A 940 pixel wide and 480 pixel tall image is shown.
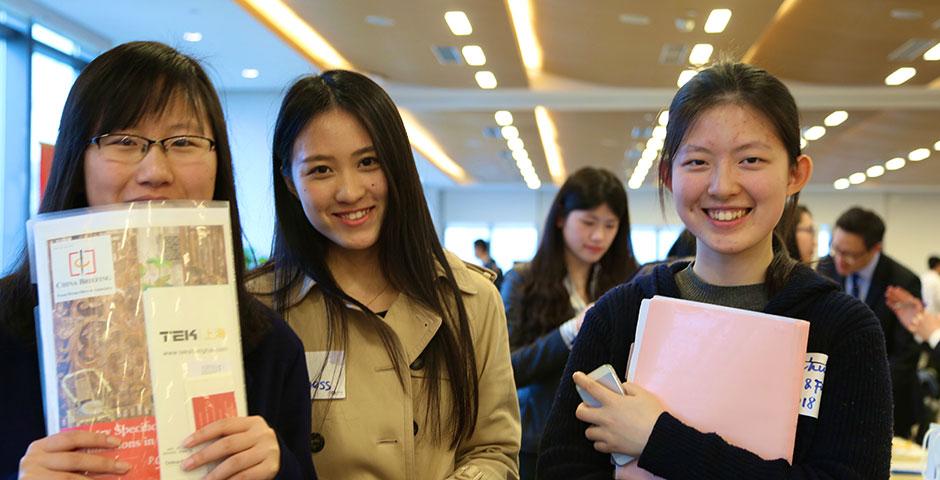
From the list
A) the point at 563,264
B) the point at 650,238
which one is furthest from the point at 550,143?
the point at 563,264

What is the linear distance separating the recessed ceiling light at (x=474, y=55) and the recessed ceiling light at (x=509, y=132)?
10.6ft

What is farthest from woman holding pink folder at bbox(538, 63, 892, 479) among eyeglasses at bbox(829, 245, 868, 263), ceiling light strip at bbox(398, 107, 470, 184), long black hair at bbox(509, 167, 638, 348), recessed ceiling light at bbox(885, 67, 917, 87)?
ceiling light strip at bbox(398, 107, 470, 184)

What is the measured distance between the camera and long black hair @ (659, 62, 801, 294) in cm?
132

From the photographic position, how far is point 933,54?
24.8ft

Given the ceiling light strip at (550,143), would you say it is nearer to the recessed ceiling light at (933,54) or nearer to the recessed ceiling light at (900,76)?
the recessed ceiling light at (900,76)

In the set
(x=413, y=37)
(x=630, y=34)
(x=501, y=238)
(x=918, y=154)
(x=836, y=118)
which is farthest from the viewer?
(x=501, y=238)

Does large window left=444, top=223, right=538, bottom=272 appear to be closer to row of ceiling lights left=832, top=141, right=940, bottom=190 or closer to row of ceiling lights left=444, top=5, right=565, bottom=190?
row of ceiling lights left=444, top=5, right=565, bottom=190

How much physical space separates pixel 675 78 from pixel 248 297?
8246 millimetres

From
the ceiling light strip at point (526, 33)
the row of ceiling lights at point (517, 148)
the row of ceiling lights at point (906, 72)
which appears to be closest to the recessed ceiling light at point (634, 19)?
Answer: the ceiling light strip at point (526, 33)

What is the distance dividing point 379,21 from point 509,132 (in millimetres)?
5357

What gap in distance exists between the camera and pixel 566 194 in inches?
125

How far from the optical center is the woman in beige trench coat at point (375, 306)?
157 cm

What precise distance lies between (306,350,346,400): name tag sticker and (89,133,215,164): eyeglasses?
1.69 ft

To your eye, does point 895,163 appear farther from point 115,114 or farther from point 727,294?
point 115,114
